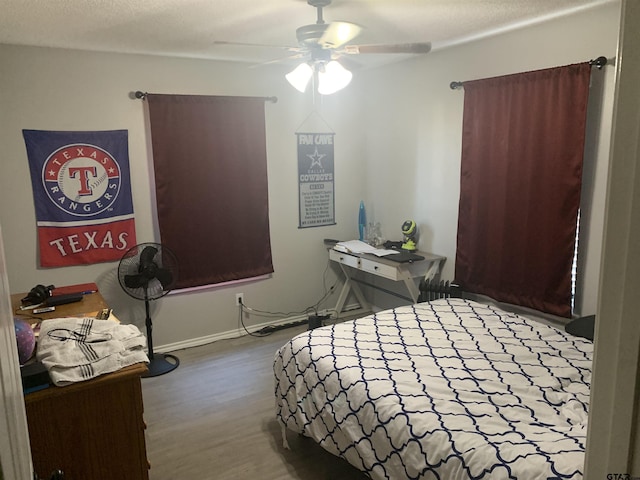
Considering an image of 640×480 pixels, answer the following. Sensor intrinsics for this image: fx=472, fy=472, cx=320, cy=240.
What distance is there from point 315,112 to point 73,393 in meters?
3.16

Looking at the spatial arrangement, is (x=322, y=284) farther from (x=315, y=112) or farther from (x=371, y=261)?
(x=315, y=112)

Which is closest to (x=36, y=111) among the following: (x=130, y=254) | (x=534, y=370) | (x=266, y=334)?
(x=130, y=254)

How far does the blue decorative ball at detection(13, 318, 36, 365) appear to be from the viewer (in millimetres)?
1693

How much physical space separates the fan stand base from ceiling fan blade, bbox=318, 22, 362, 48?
8.18ft

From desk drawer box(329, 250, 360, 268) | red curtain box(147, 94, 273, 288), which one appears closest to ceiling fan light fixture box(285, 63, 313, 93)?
red curtain box(147, 94, 273, 288)

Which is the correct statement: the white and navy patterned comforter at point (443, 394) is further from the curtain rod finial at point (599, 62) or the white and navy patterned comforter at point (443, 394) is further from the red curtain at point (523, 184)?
the curtain rod finial at point (599, 62)

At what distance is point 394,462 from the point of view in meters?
1.82

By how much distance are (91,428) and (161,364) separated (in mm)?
1882

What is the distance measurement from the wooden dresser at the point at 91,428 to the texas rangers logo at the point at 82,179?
196 centimetres

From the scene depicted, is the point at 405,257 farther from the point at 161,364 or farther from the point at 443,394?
the point at 161,364

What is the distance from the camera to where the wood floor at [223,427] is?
7.87 feet

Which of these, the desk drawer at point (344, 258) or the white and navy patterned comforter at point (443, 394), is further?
the desk drawer at point (344, 258)

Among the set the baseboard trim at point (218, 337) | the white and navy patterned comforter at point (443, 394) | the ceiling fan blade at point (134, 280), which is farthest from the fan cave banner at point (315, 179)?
the white and navy patterned comforter at point (443, 394)

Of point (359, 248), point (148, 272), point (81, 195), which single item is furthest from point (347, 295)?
point (81, 195)
